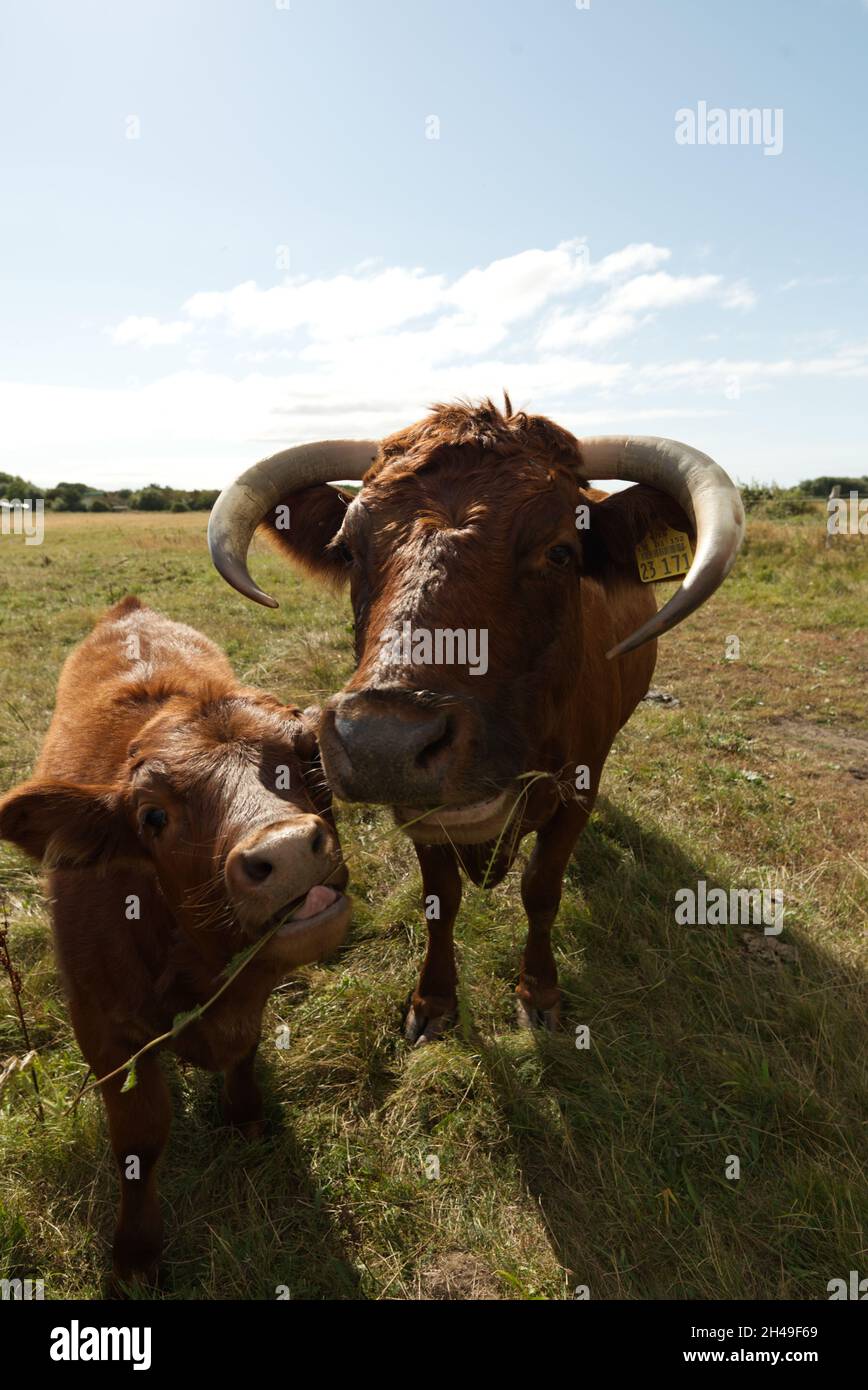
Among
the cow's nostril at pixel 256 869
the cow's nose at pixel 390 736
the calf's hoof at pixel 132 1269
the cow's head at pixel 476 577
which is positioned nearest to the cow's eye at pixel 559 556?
the cow's head at pixel 476 577

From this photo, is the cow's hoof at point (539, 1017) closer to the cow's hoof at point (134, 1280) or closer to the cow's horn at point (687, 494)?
the cow's hoof at point (134, 1280)

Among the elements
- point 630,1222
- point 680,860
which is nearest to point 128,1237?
point 630,1222

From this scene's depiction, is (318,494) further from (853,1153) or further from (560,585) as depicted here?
(853,1153)

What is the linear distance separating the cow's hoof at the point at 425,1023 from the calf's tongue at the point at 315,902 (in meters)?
1.87

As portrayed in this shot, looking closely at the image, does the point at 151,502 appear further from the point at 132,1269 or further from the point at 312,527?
the point at 132,1269

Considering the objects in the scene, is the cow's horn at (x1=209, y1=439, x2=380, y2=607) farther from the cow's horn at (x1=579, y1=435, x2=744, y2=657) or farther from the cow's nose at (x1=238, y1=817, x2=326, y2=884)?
the cow's nose at (x1=238, y1=817, x2=326, y2=884)

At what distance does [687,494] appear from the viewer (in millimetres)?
3023

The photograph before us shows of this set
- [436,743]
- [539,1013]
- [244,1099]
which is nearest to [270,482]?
[436,743]

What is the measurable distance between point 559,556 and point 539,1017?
7.80 feet

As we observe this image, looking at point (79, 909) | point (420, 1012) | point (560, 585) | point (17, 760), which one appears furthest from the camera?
point (17, 760)

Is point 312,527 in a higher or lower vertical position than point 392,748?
higher

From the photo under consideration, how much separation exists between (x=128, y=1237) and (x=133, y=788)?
164 centimetres

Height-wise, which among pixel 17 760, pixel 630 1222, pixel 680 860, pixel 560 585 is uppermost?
pixel 560 585
